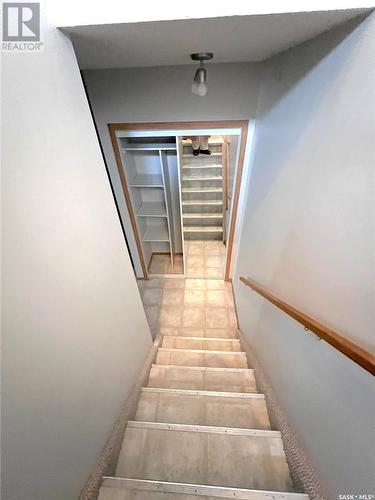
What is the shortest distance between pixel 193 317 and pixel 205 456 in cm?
166

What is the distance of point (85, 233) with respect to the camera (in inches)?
35.5

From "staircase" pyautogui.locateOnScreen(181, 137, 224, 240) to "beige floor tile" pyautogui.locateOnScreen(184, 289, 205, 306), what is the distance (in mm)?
1034

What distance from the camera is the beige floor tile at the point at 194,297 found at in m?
3.02

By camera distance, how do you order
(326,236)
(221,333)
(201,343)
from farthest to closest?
(221,333) < (201,343) < (326,236)

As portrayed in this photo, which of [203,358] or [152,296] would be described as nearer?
[203,358]

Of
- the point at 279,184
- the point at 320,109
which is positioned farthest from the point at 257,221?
the point at 320,109

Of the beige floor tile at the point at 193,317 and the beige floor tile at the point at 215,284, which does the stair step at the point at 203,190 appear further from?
the beige floor tile at the point at 193,317

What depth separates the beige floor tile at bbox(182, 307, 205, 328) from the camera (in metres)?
2.77

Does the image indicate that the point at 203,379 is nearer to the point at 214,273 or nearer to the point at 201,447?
the point at 201,447

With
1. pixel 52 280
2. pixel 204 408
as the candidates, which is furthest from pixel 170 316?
pixel 52 280

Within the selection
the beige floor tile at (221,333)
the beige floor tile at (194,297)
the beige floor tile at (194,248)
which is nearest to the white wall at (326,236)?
the beige floor tile at (221,333)

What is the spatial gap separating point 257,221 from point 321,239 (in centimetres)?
91

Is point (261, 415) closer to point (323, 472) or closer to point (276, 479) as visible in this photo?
point (276, 479)

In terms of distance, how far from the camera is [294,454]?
112 centimetres
